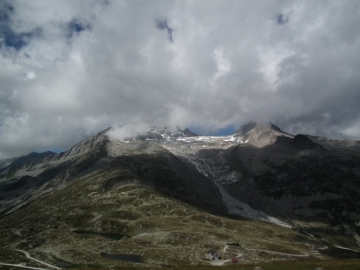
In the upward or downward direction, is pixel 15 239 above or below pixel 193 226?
below

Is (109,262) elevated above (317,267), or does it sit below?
below

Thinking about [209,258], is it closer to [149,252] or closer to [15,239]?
[149,252]

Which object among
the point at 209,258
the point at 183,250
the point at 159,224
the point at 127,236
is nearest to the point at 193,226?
the point at 159,224

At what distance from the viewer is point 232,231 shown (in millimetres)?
171125

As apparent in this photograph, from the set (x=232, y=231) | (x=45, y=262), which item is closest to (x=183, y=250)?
(x=45, y=262)

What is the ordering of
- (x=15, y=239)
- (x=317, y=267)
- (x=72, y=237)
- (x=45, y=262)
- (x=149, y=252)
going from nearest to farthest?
(x=317, y=267), (x=45, y=262), (x=149, y=252), (x=72, y=237), (x=15, y=239)

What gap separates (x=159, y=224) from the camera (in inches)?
6353

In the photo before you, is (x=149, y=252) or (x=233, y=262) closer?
(x=233, y=262)

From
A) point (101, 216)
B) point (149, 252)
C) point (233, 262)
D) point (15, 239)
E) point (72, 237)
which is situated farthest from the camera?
point (101, 216)

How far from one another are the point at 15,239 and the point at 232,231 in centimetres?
12824

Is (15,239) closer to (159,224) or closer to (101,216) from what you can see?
(101,216)

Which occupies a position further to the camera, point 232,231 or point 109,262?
point 232,231

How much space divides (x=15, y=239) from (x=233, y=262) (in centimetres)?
12413

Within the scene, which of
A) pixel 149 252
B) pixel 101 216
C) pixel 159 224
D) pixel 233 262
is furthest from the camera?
pixel 101 216
